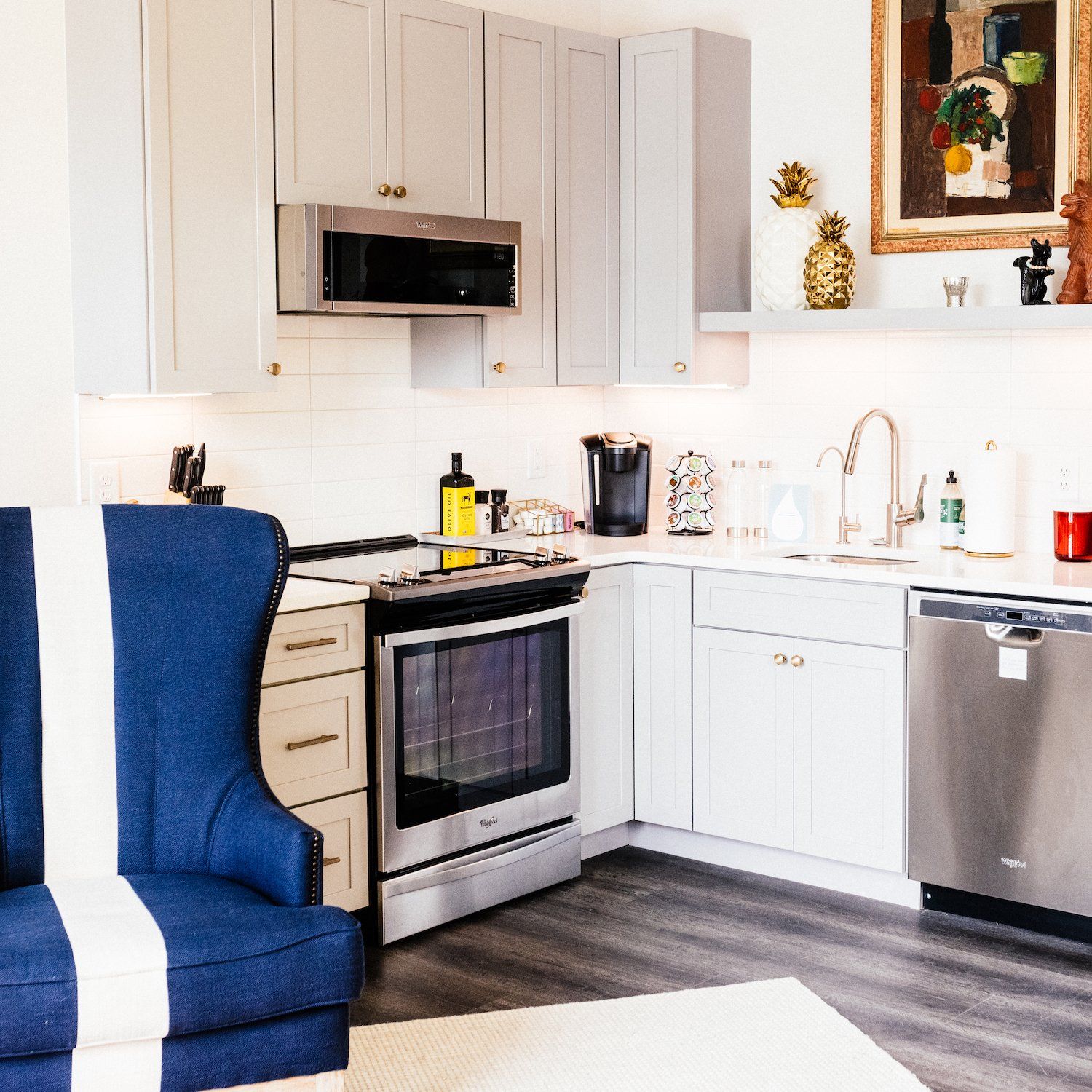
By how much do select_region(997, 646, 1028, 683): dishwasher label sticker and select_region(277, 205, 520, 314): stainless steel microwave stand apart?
160 cm

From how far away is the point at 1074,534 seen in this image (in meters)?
3.93

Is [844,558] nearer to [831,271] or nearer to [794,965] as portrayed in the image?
[831,271]

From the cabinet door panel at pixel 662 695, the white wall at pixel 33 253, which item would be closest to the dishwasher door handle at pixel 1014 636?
the cabinet door panel at pixel 662 695

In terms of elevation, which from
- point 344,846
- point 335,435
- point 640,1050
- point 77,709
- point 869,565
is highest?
point 335,435

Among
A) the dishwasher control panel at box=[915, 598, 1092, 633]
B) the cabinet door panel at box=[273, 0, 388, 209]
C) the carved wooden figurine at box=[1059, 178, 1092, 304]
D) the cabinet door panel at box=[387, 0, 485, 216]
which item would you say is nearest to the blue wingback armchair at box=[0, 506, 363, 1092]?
the cabinet door panel at box=[273, 0, 388, 209]

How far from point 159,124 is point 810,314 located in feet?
6.27

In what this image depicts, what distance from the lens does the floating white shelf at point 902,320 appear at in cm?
385

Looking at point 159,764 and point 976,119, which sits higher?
point 976,119

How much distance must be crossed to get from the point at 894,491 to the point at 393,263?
1655 millimetres

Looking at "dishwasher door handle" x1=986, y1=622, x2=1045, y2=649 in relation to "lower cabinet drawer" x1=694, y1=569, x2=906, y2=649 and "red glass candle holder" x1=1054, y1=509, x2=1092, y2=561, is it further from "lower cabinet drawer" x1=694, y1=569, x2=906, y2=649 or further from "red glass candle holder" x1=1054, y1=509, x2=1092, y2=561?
"red glass candle holder" x1=1054, y1=509, x2=1092, y2=561

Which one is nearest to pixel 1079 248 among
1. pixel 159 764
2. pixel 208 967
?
pixel 159 764

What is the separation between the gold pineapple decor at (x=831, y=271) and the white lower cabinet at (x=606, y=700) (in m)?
0.98

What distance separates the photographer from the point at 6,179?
3373 millimetres

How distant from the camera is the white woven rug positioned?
294 cm
